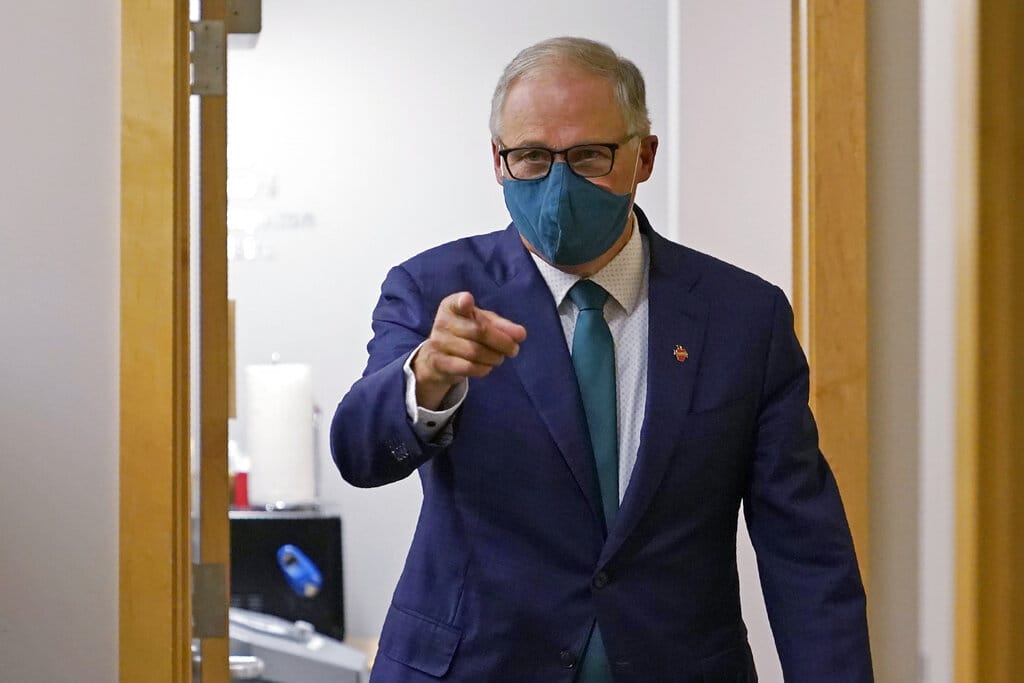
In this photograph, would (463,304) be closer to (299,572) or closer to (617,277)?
(617,277)

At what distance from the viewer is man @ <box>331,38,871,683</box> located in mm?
1350

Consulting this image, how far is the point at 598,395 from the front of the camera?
1.41m

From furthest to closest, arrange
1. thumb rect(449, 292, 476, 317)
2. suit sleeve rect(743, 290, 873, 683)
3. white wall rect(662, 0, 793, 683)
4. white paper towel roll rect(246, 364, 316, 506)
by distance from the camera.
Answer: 1. white paper towel roll rect(246, 364, 316, 506)
2. white wall rect(662, 0, 793, 683)
3. suit sleeve rect(743, 290, 873, 683)
4. thumb rect(449, 292, 476, 317)

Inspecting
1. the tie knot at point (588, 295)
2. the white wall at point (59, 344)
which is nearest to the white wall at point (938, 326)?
the tie knot at point (588, 295)

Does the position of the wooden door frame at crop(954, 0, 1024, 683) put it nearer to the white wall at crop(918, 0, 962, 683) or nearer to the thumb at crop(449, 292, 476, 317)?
the white wall at crop(918, 0, 962, 683)

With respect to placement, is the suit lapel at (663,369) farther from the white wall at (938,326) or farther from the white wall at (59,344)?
the white wall at (59,344)

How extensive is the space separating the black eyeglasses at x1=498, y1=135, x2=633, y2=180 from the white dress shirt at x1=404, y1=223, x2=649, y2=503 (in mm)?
121

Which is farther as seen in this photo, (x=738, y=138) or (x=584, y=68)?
(x=738, y=138)

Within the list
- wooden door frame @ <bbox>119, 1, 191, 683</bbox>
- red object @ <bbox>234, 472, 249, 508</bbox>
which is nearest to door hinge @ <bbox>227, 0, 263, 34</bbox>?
wooden door frame @ <bbox>119, 1, 191, 683</bbox>

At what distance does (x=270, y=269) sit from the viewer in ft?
13.4

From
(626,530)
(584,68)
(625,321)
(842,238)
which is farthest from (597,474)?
(842,238)

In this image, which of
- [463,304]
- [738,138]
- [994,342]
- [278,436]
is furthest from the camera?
[278,436]

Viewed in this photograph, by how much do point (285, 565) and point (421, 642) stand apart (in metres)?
2.13

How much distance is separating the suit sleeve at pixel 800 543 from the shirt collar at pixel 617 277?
167 millimetres
